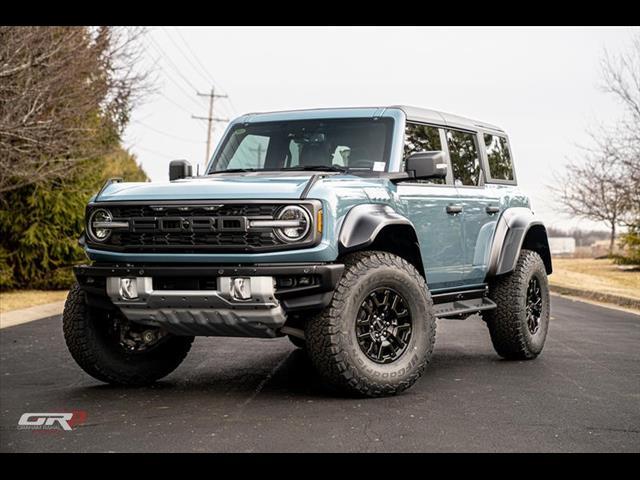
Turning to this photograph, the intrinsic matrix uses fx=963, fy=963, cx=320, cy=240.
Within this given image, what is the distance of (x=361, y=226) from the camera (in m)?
6.97

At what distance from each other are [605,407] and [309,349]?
2129 mm

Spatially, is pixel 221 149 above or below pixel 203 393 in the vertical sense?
above

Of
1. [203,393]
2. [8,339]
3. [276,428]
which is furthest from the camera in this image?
[8,339]

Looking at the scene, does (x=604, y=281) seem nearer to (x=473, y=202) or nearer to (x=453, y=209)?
(x=473, y=202)

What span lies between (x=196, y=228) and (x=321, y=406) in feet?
5.00

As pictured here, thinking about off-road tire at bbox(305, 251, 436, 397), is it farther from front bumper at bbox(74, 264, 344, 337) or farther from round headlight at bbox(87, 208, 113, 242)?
round headlight at bbox(87, 208, 113, 242)

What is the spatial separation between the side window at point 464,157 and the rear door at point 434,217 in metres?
0.26

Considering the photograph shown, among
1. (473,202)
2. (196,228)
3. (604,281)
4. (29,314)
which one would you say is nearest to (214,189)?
(196,228)

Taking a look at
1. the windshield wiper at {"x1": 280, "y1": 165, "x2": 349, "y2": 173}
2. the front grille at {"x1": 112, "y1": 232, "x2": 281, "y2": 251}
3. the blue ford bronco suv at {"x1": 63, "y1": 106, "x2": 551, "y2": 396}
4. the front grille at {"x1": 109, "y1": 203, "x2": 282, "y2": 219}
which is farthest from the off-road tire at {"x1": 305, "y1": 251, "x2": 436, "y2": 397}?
the windshield wiper at {"x1": 280, "y1": 165, "x2": 349, "y2": 173}

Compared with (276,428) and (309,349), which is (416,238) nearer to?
(309,349)

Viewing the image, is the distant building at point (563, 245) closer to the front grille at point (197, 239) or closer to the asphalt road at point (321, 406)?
the asphalt road at point (321, 406)

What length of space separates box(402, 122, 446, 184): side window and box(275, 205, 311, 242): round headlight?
183cm

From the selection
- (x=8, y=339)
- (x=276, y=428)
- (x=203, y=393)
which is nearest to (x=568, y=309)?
(x=8, y=339)
